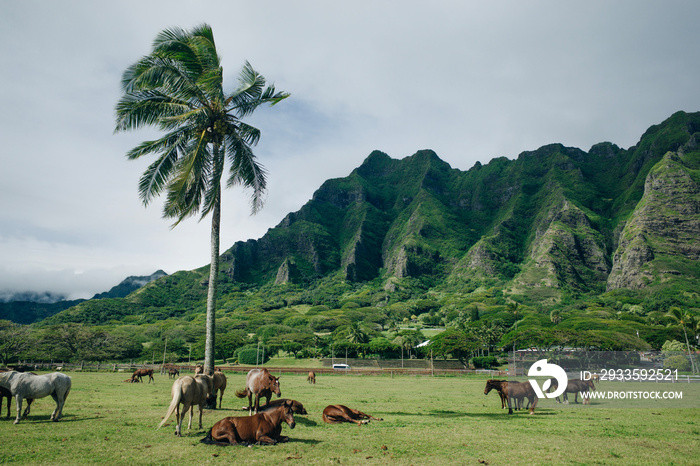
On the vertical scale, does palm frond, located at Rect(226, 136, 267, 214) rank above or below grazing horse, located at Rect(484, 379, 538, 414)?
above

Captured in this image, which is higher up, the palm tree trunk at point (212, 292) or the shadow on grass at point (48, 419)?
the palm tree trunk at point (212, 292)

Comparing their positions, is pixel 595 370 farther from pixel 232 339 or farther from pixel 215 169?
pixel 232 339

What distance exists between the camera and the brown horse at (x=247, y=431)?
10.7 metres

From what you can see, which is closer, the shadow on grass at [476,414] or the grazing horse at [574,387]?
the shadow on grass at [476,414]

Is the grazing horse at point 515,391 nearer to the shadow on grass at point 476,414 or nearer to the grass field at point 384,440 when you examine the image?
the shadow on grass at point 476,414

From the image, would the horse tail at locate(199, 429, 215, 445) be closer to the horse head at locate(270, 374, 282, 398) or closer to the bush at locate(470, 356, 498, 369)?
the horse head at locate(270, 374, 282, 398)

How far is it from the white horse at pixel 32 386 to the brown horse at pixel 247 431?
6.60 metres

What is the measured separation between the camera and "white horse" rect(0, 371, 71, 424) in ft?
42.7

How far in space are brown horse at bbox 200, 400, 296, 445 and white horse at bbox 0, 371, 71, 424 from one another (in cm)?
660

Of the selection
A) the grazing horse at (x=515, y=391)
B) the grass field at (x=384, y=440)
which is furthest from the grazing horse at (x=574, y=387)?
the grass field at (x=384, y=440)

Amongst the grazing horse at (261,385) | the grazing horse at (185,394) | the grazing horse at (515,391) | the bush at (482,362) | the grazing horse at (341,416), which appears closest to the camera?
the grazing horse at (185,394)

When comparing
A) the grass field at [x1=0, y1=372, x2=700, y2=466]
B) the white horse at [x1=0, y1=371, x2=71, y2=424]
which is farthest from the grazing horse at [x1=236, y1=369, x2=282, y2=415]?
the white horse at [x1=0, y1=371, x2=71, y2=424]

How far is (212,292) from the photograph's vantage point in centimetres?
1703

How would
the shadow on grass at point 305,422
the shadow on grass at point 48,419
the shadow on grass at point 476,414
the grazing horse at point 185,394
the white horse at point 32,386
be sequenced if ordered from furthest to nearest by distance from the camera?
1. the shadow on grass at point 476,414
2. the shadow on grass at point 305,422
3. the shadow on grass at point 48,419
4. the white horse at point 32,386
5. the grazing horse at point 185,394
